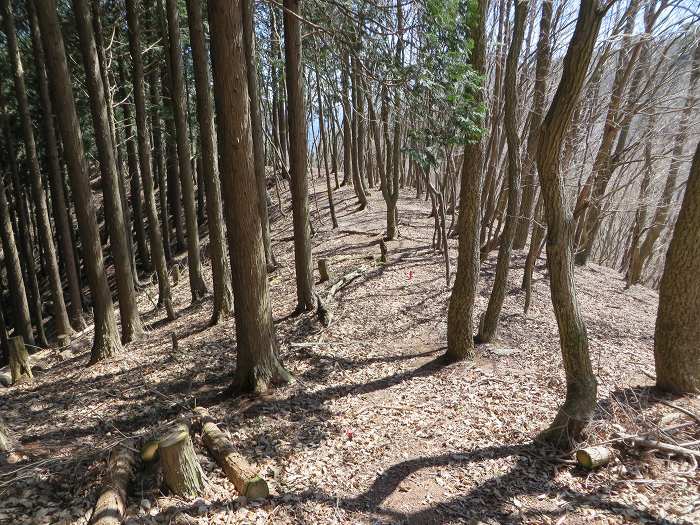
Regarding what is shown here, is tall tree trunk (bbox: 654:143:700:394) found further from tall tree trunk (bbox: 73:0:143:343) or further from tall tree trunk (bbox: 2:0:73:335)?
tall tree trunk (bbox: 2:0:73:335)

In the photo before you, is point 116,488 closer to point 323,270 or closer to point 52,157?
point 323,270

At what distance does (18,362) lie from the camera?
8984mm

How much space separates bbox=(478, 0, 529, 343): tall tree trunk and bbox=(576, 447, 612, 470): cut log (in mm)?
3287

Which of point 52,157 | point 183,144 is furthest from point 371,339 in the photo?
point 52,157

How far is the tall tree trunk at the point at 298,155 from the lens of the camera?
821cm

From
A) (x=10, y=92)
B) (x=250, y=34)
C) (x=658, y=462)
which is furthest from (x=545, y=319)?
(x=10, y=92)

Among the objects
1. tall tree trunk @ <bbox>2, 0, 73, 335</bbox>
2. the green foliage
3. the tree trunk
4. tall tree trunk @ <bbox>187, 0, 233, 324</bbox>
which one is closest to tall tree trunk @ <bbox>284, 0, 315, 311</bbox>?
the tree trunk

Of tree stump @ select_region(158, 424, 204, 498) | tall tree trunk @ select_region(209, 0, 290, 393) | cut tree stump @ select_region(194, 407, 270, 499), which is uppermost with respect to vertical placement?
tall tree trunk @ select_region(209, 0, 290, 393)

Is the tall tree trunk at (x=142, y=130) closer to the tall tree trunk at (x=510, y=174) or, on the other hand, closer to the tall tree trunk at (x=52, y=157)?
the tall tree trunk at (x=52, y=157)

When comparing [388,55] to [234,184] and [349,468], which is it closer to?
[234,184]

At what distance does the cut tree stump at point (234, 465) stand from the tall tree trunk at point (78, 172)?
5034 mm

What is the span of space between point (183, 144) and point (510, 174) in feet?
26.6

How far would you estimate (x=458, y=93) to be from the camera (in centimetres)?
667

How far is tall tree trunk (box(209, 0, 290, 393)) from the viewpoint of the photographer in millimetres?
5387
